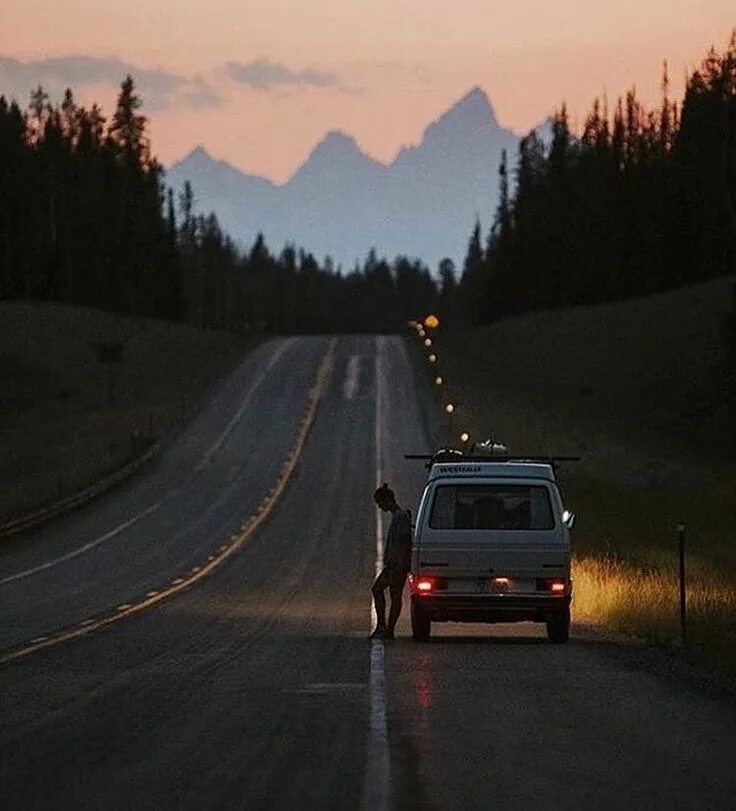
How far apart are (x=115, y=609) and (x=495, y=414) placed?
192ft

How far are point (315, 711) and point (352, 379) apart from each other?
88.0 metres

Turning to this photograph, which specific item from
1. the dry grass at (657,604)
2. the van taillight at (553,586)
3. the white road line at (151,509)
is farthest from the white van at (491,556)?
the white road line at (151,509)

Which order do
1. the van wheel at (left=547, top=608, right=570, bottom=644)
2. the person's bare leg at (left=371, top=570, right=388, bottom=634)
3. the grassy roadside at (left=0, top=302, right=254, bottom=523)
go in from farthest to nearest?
the grassy roadside at (left=0, top=302, right=254, bottom=523), the person's bare leg at (left=371, top=570, right=388, bottom=634), the van wheel at (left=547, top=608, right=570, bottom=644)

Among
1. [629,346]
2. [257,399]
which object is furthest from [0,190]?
[257,399]

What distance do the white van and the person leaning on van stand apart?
282mm

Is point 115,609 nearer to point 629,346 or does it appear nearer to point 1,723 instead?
point 1,723

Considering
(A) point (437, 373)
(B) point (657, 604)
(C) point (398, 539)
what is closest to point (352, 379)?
(A) point (437, 373)

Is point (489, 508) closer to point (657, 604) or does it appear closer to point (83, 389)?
point (657, 604)

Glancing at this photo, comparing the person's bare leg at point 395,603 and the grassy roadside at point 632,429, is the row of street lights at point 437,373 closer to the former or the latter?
the grassy roadside at point 632,429

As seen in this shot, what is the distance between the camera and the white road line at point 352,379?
322 feet

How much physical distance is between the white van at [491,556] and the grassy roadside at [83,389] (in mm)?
→ 34663

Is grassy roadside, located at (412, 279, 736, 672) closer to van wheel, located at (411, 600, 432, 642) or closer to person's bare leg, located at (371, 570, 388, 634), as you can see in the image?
van wheel, located at (411, 600, 432, 642)

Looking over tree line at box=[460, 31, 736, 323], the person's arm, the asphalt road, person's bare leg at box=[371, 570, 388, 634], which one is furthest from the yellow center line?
tree line at box=[460, 31, 736, 323]

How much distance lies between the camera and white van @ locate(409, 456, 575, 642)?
25.4 meters
